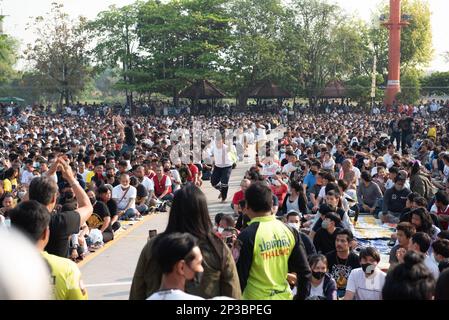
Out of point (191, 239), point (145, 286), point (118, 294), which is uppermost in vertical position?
point (191, 239)

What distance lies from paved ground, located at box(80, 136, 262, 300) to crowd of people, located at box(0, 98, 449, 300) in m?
0.24

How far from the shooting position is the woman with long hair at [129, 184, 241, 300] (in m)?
4.00

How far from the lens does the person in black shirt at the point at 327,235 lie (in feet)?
25.5

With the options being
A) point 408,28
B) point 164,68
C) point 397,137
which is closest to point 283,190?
point 397,137

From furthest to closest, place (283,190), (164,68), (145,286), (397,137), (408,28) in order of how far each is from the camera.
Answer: (408,28) → (164,68) → (397,137) → (283,190) → (145,286)

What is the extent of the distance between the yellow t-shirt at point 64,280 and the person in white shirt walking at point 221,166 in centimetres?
1079

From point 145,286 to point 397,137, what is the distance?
21.4 m

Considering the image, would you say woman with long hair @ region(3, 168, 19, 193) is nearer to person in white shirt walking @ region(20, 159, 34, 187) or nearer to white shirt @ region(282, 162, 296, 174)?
person in white shirt walking @ region(20, 159, 34, 187)

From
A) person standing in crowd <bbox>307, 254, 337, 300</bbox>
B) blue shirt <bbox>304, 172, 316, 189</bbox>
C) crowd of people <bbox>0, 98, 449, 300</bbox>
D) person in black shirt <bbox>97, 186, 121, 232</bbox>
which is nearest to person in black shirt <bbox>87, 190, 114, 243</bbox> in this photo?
crowd of people <bbox>0, 98, 449, 300</bbox>

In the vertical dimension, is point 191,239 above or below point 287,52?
below

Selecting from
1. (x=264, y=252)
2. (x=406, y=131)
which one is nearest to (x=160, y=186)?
(x=264, y=252)

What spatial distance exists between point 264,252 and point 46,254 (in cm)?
142

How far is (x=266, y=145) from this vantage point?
2009 centimetres

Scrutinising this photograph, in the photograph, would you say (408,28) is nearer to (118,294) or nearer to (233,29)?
(233,29)
